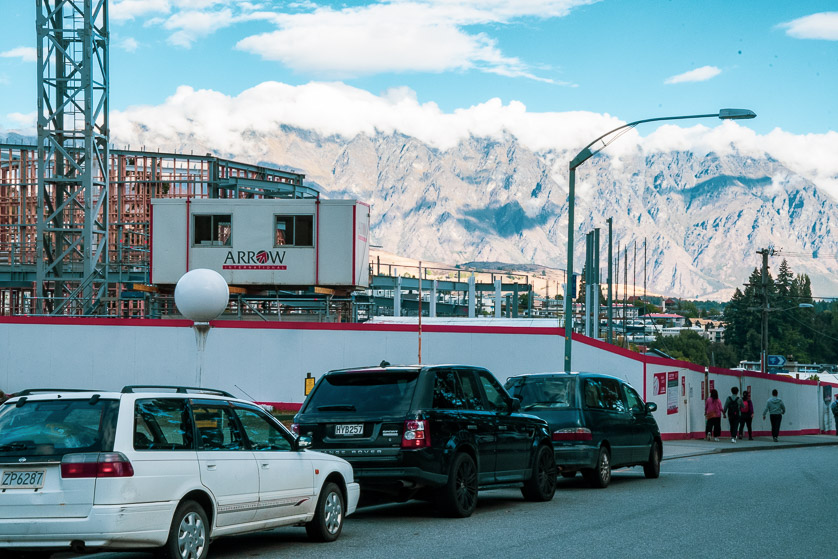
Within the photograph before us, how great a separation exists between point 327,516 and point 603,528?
313cm

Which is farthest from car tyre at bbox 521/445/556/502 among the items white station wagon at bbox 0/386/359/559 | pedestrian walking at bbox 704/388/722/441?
pedestrian walking at bbox 704/388/722/441

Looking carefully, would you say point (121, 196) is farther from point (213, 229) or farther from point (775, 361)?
point (775, 361)

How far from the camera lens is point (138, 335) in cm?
3322

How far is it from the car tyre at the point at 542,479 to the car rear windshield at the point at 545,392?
186cm

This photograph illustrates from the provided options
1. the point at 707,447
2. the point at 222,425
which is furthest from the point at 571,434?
the point at 707,447

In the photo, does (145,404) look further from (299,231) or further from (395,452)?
(299,231)

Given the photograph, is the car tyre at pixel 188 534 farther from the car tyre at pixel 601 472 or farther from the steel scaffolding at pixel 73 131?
the steel scaffolding at pixel 73 131

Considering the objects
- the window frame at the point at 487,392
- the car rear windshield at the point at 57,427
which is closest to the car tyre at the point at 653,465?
the window frame at the point at 487,392

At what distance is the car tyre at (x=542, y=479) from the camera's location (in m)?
15.0

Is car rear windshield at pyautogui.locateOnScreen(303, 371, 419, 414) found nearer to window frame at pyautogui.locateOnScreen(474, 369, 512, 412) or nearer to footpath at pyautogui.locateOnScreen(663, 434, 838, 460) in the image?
window frame at pyautogui.locateOnScreen(474, 369, 512, 412)

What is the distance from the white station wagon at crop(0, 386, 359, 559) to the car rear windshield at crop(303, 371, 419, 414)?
101 inches

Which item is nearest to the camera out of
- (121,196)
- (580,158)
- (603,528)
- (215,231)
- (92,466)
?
(92,466)

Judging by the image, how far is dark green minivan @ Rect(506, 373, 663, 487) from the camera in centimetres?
1691

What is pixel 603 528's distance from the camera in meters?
12.3
